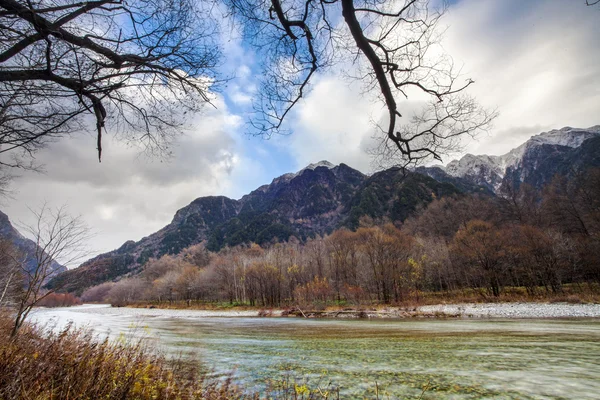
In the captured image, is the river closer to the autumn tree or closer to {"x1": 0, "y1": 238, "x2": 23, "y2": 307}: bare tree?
{"x1": 0, "y1": 238, "x2": 23, "y2": 307}: bare tree

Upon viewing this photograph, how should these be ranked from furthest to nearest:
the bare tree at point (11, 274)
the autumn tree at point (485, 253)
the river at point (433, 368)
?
the autumn tree at point (485, 253), the bare tree at point (11, 274), the river at point (433, 368)

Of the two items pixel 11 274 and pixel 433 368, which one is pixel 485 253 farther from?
pixel 11 274

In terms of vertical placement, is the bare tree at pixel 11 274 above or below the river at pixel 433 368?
above

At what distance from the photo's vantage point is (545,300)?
2983 cm

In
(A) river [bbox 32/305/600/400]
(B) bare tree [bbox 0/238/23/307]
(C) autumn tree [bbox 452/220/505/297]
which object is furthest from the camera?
(C) autumn tree [bbox 452/220/505/297]

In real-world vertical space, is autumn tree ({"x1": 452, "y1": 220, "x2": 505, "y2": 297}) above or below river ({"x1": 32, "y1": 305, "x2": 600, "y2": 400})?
above

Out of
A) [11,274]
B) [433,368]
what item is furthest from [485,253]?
[11,274]

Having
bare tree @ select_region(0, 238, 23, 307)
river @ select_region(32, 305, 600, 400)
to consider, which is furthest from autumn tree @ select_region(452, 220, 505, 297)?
bare tree @ select_region(0, 238, 23, 307)

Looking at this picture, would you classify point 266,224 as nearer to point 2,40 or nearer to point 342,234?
point 342,234

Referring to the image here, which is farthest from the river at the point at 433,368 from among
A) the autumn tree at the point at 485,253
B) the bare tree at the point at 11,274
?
the autumn tree at the point at 485,253

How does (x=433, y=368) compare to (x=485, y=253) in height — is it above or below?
below

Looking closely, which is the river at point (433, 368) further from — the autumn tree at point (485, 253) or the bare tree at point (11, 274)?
the autumn tree at point (485, 253)

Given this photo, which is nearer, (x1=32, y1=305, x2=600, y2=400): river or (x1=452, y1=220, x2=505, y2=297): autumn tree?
(x1=32, y1=305, x2=600, y2=400): river

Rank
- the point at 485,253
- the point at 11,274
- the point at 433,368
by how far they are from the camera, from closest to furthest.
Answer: the point at 433,368
the point at 11,274
the point at 485,253
